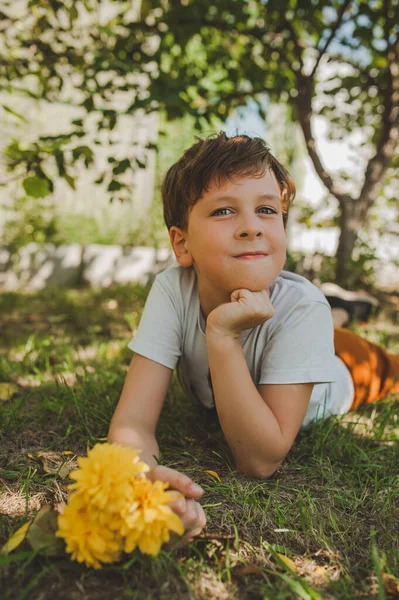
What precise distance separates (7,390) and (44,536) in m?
1.19

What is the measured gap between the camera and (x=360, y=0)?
3.69 metres

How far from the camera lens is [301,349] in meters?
1.70

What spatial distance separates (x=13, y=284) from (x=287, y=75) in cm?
307

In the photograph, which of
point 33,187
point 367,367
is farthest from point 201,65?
point 367,367

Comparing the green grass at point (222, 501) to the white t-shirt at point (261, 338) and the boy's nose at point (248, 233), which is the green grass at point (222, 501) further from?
the boy's nose at point (248, 233)

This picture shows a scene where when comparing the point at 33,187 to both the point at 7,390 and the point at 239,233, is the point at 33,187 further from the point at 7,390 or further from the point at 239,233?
the point at 239,233

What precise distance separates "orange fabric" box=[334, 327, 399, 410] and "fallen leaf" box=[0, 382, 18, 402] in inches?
56.6

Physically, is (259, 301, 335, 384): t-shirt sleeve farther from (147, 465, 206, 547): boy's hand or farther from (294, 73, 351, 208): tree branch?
(294, 73, 351, 208): tree branch

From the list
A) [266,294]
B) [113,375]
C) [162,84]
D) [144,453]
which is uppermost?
[162,84]

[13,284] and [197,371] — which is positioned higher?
[197,371]

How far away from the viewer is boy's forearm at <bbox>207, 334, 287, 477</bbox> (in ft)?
4.91

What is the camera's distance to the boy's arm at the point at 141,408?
1595 mm

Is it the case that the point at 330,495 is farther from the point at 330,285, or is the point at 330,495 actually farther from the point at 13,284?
the point at 13,284

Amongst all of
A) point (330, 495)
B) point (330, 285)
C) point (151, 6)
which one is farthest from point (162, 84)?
point (330, 495)
